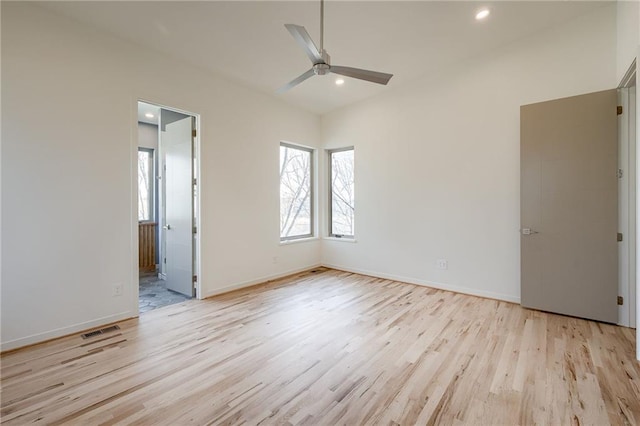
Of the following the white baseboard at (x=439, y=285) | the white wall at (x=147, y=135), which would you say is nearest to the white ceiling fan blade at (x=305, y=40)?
the white baseboard at (x=439, y=285)

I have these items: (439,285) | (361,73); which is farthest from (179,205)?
(439,285)

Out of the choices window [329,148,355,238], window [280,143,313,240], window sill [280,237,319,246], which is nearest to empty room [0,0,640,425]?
window sill [280,237,319,246]

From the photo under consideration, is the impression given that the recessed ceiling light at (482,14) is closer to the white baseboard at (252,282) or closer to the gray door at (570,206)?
the gray door at (570,206)

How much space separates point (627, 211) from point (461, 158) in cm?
177

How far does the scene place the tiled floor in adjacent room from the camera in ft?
12.2

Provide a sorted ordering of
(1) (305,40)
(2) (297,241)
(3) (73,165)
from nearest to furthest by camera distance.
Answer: (1) (305,40), (3) (73,165), (2) (297,241)

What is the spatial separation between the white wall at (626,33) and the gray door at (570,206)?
31 cm

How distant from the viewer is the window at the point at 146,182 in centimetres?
595

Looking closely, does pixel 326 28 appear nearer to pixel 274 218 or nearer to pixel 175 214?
pixel 274 218

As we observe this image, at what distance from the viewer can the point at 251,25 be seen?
3.05 meters

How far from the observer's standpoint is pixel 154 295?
4.14 m

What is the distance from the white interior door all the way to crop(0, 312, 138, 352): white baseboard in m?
0.95

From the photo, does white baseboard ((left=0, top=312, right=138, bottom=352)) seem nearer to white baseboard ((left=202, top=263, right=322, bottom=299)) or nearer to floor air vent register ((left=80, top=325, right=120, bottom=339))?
floor air vent register ((left=80, top=325, right=120, bottom=339))

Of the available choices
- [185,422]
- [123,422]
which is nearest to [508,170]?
[185,422]
